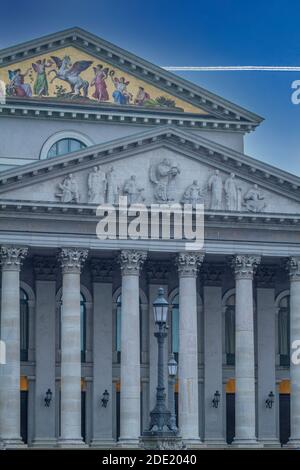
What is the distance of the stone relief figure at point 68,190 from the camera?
60562 mm

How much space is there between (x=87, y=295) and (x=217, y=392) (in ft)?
27.2

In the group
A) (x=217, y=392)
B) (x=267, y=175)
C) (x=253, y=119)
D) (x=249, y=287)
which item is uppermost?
(x=253, y=119)

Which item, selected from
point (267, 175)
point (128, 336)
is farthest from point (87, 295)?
point (267, 175)

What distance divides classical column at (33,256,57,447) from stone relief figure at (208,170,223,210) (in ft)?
27.8

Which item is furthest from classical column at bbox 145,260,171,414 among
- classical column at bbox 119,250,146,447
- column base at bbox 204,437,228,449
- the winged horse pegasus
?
the winged horse pegasus

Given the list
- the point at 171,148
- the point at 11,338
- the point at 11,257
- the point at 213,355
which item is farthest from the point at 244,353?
the point at 11,257

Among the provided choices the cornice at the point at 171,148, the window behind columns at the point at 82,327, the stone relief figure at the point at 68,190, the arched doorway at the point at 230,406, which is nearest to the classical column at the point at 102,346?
the window behind columns at the point at 82,327

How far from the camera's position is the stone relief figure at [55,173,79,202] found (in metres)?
60.6

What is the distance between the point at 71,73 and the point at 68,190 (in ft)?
39.3

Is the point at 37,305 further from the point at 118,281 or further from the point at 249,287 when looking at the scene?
the point at 249,287

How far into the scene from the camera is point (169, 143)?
62.4 m

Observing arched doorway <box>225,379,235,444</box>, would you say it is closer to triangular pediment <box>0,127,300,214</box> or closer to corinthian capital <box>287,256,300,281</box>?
corinthian capital <box>287,256,300,281</box>

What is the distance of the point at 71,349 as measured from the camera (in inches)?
2389

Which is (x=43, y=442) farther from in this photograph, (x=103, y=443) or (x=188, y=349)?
(x=188, y=349)
